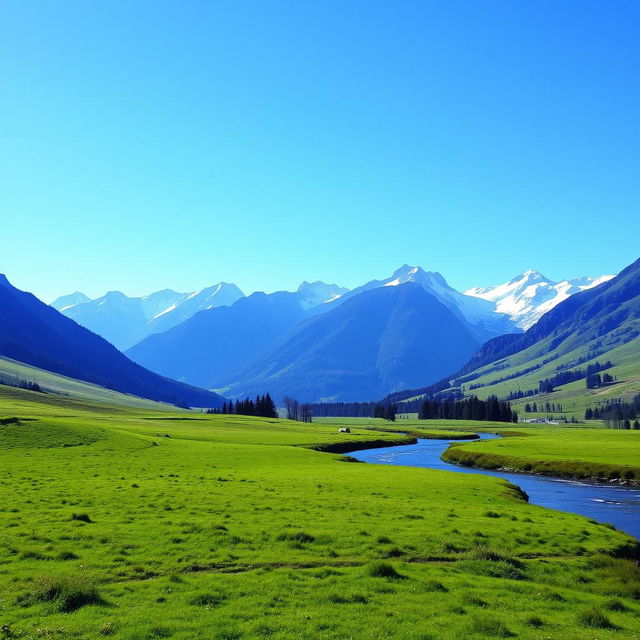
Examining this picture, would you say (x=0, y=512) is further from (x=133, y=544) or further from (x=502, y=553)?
(x=502, y=553)

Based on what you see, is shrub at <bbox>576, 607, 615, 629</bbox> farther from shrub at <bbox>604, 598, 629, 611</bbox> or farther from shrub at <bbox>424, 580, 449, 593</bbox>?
shrub at <bbox>424, 580, 449, 593</bbox>

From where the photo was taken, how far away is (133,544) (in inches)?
1054

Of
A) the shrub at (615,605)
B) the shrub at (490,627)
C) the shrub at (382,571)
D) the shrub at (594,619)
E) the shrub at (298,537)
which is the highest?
the shrub at (298,537)

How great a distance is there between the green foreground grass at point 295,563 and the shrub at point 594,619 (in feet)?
0.14

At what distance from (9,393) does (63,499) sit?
173 m

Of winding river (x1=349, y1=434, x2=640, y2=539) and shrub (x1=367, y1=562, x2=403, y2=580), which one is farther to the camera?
winding river (x1=349, y1=434, x2=640, y2=539)

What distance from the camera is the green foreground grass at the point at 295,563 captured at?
59.6 feet

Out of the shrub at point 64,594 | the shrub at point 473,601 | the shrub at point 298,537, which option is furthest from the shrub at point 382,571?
the shrub at point 64,594

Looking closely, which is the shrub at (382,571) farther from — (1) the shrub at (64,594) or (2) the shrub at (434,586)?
(1) the shrub at (64,594)

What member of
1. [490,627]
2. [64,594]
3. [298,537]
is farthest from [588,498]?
[64,594]

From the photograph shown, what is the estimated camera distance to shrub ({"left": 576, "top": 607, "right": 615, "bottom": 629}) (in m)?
19.2

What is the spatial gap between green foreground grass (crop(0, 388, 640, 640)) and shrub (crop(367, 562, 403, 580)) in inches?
1.9

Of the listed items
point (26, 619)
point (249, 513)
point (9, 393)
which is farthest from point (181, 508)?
point (9, 393)

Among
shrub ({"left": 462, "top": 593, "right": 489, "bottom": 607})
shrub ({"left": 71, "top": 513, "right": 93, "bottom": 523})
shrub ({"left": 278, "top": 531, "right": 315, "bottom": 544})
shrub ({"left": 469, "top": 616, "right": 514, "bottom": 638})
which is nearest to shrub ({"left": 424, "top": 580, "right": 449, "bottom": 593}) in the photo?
shrub ({"left": 462, "top": 593, "right": 489, "bottom": 607})
